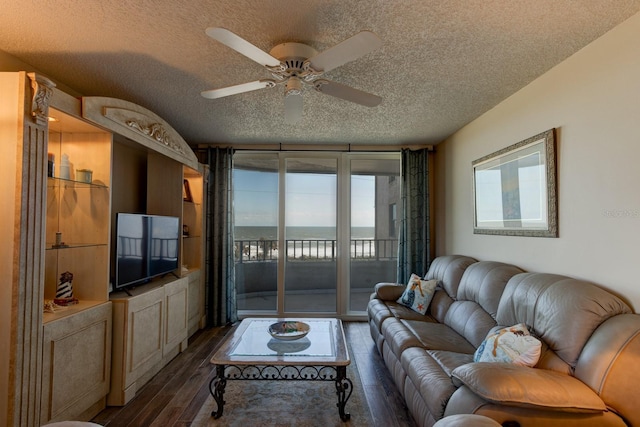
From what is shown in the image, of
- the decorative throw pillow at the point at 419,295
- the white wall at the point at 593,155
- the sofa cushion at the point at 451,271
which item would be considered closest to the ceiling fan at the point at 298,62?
the white wall at the point at 593,155

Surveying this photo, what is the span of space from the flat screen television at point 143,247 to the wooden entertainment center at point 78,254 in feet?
0.30

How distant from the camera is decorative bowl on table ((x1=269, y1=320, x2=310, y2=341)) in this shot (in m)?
2.64

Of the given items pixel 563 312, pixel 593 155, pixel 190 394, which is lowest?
pixel 190 394

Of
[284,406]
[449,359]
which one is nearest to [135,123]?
[284,406]

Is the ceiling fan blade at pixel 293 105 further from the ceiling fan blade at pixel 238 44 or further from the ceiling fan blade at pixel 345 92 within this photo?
the ceiling fan blade at pixel 238 44

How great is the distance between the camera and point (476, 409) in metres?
1.52

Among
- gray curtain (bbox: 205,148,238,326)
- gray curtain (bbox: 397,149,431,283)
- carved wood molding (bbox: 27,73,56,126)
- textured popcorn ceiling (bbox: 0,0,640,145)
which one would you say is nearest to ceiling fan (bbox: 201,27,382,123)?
textured popcorn ceiling (bbox: 0,0,640,145)

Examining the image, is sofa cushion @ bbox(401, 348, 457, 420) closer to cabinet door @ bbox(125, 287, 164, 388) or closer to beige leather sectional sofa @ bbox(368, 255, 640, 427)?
beige leather sectional sofa @ bbox(368, 255, 640, 427)

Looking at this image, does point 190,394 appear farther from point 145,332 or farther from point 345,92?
point 345,92

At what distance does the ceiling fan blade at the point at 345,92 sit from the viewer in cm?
213

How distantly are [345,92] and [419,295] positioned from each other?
2.32 meters

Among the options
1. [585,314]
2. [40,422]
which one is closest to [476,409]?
[585,314]

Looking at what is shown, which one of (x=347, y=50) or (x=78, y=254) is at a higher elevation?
(x=347, y=50)

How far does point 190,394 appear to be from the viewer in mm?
2693
